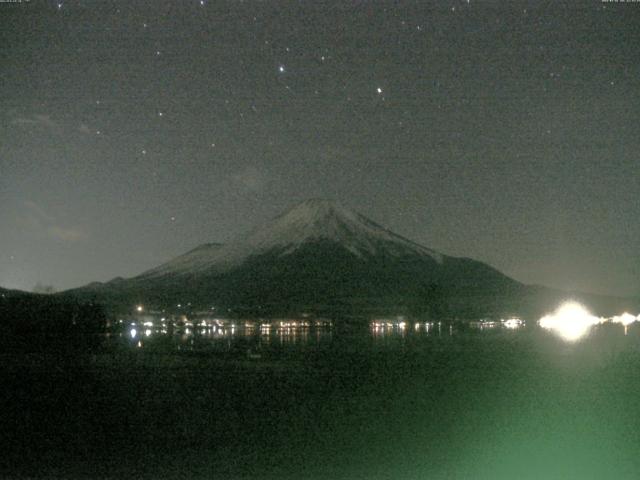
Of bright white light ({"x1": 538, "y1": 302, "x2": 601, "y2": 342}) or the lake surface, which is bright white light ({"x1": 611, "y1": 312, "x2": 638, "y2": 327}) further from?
the lake surface

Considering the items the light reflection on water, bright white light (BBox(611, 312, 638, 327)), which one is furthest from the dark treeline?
bright white light (BBox(611, 312, 638, 327))

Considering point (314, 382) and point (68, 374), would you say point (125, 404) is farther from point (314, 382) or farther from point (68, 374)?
point (68, 374)

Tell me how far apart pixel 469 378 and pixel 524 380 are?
175 cm

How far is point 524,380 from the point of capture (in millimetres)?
24812

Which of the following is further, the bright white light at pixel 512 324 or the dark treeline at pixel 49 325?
the bright white light at pixel 512 324

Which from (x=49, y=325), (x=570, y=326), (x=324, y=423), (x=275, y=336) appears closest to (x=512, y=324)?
(x=570, y=326)

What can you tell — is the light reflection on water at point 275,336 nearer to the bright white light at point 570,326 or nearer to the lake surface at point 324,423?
the bright white light at point 570,326

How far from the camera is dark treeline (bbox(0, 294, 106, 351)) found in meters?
50.9

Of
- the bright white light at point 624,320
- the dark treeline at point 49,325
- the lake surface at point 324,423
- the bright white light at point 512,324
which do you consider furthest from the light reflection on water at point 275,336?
the lake surface at point 324,423

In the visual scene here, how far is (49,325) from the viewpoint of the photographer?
5566 centimetres

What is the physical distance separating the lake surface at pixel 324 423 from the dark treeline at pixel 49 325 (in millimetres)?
22751

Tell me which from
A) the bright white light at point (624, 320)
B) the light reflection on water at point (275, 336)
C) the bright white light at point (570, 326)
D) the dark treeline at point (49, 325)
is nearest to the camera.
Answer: the dark treeline at point (49, 325)

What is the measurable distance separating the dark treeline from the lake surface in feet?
74.6

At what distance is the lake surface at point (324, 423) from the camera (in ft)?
41.8
